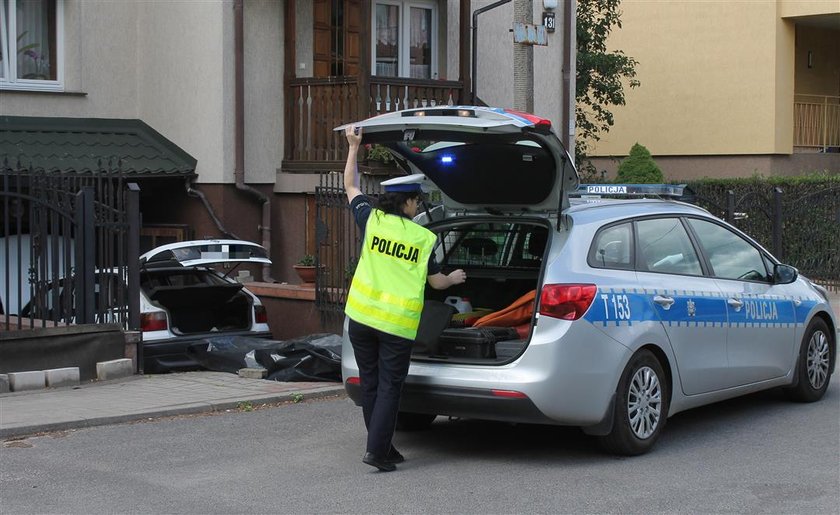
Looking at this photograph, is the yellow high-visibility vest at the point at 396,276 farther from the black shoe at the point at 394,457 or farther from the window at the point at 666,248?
the window at the point at 666,248

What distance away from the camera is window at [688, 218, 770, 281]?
830 centimetres

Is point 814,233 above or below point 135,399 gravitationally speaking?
above

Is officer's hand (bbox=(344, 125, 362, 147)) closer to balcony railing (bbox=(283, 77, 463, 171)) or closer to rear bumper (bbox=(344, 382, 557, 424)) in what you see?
rear bumper (bbox=(344, 382, 557, 424))

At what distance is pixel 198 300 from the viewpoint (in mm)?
11492

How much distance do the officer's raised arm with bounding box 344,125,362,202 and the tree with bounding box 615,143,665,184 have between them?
14939mm

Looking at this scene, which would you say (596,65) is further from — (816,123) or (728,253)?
(728,253)

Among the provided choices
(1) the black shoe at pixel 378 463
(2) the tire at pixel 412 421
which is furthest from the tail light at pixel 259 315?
(1) the black shoe at pixel 378 463

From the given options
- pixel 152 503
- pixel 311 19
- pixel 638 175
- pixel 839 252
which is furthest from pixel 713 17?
pixel 152 503

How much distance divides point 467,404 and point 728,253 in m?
2.69

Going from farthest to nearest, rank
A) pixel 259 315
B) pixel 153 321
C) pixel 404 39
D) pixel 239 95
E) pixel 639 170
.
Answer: pixel 639 170
pixel 404 39
pixel 239 95
pixel 259 315
pixel 153 321

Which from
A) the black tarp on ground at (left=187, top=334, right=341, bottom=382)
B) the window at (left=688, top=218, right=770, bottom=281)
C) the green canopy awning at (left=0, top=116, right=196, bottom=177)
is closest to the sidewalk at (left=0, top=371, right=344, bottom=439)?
the black tarp on ground at (left=187, top=334, right=341, bottom=382)

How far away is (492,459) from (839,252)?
12672mm

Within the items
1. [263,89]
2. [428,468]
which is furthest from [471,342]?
[263,89]

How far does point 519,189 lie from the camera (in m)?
7.66
